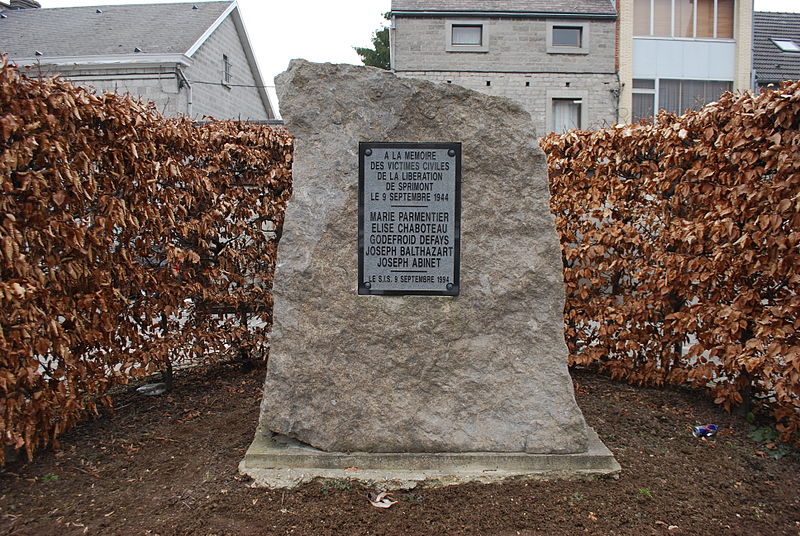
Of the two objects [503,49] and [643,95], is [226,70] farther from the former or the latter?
[643,95]

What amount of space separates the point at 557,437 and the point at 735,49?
70.9ft

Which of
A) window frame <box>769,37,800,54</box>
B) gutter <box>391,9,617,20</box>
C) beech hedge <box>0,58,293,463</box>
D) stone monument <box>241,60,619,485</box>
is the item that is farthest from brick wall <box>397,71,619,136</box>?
stone monument <box>241,60,619,485</box>

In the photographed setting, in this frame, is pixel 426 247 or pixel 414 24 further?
pixel 414 24

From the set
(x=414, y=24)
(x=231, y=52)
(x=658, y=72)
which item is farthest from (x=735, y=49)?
(x=231, y=52)

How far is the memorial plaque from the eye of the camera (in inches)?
140

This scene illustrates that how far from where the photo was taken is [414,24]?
62.1ft

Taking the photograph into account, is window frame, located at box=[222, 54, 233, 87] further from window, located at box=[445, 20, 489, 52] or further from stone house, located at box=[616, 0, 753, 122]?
stone house, located at box=[616, 0, 753, 122]

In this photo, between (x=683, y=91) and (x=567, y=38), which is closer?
(x=567, y=38)

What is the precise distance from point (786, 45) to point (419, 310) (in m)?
25.7

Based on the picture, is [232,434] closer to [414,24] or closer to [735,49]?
[414,24]

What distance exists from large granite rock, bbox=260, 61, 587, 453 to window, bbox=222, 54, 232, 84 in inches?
784

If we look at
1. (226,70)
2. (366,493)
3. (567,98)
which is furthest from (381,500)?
(226,70)

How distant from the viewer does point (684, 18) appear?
20.0m

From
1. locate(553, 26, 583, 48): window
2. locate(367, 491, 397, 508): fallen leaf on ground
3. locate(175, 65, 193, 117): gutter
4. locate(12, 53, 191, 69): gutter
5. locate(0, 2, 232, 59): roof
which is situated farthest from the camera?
locate(553, 26, 583, 48): window
